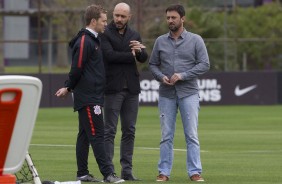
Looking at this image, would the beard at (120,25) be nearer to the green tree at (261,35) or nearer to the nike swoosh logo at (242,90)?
the nike swoosh logo at (242,90)

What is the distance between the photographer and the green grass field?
42.0ft

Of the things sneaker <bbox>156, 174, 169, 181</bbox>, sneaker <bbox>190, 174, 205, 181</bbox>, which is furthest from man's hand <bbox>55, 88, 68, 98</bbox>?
sneaker <bbox>190, 174, 205, 181</bbox>

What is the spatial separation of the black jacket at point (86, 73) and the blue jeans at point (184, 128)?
1.05m

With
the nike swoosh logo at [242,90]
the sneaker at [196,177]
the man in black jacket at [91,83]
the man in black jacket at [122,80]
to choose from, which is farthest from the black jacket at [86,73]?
the nike swoosh logo at [242,90]

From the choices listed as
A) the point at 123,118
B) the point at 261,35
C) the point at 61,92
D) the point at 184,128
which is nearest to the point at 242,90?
the point at 261,35

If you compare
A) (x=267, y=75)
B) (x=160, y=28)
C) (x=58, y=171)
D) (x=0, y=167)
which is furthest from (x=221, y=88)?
(x=0, y=167)

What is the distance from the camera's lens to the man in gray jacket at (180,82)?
39.0 ft

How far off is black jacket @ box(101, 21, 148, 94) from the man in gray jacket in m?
0.29

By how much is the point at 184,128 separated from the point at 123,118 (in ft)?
2.50

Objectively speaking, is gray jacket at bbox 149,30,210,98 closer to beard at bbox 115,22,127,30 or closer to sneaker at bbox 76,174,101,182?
beard at bbox 115,22,127,30

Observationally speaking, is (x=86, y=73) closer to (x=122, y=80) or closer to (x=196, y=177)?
(x=122, y=80)

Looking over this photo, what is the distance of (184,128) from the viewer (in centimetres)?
1203

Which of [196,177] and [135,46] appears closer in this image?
[196,177]

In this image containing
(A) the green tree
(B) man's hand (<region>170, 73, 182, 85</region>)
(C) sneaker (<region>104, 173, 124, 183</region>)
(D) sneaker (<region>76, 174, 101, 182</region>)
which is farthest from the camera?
(A) the green tree
